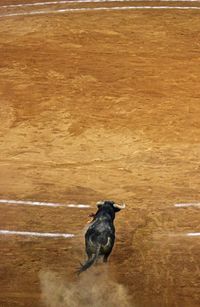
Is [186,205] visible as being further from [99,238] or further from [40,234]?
[40,234]

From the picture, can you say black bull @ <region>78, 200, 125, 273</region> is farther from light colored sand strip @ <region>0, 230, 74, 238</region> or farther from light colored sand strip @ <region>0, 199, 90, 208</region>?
light colored sand strip @ <region>0, 199, 90, 208</region>

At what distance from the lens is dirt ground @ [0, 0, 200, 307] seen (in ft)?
32.8

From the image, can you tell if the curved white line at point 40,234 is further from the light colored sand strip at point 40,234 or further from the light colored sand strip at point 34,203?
the light colored sand strip at point 34,203

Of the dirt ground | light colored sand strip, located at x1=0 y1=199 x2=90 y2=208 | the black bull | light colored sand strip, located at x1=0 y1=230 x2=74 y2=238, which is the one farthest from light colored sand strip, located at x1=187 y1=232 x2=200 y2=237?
light colored sand strip, located at x1=0 y1=230 x2=74 y2=238

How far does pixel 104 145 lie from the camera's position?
13.3 meters

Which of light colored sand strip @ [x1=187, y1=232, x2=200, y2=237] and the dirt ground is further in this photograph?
light colored sand strip @ [x1=187, y1=232, x2=200, y2=237]

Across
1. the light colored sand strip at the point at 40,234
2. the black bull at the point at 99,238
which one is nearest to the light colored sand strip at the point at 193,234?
the black bull at the point at 99,238

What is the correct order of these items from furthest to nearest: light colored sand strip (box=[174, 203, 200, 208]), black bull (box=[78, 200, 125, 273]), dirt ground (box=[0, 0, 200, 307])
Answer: light colored sand strip (box=[174, 203, 200, 208]) → dirt ground (box=[0, 0, 200, 307]) → black bull (box=[78, 200, 125, 273])

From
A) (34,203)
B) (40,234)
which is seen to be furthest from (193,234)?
(34,203)

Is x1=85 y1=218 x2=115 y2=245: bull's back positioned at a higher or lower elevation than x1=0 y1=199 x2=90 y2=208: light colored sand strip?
higher

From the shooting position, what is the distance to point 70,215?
11.2 metres

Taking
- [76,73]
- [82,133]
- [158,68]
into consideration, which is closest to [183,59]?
[158,68]

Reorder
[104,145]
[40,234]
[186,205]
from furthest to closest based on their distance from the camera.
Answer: [104,145]
[186,205]
[40,234]

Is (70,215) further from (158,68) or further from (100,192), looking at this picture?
(158,68)
